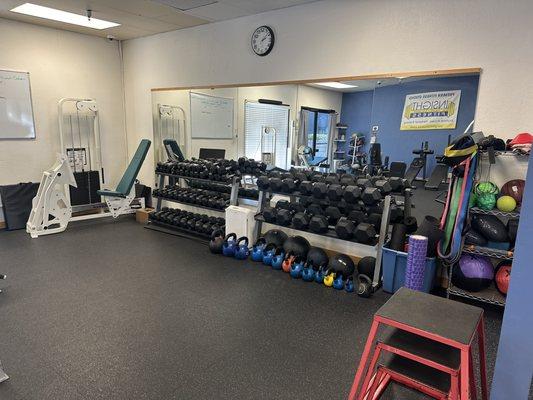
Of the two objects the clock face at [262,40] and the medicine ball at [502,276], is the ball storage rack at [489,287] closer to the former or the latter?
the medicine ball at [502,276]

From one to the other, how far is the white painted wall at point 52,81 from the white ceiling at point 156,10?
247 millimetres

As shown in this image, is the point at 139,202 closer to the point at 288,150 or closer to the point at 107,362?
the point at 288,150

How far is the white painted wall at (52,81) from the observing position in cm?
460

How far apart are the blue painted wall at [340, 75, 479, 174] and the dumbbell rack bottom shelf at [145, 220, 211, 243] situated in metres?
2.18

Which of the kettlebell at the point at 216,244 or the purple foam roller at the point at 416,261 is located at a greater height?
the purple foam roller at the point at 416,261

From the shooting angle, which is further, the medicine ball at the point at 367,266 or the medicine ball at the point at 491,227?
the medicine ball at the point at 367,266

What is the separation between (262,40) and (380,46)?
1.41m

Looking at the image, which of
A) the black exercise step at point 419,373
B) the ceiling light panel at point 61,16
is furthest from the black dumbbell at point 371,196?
the ceiling light panel at point 61,16

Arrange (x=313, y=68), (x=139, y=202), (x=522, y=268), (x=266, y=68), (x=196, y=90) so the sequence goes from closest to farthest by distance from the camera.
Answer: (x=522, y=268), (x=313, y=68), (x=266, y=68), (x=196, y=90), (x=139, y=202)

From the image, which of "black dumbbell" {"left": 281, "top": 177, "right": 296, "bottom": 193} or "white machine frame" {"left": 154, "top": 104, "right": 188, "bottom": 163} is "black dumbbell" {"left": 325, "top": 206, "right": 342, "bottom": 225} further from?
"white machine frame" {"left": 154, "top": 104, "right": 188, "bottom": 163}

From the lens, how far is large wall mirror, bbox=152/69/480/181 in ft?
10.1

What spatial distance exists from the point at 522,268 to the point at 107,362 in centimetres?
215

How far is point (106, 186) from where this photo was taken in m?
5.75

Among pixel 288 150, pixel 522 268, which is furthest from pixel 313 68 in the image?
pixel 522 268
